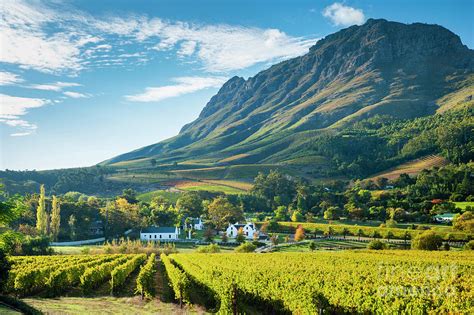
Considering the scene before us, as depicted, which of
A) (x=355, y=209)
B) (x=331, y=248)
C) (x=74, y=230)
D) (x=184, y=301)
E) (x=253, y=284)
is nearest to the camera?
(x=253, y=284)

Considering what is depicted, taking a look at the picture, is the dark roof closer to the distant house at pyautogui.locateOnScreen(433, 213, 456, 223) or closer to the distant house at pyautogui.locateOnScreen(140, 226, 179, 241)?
the distant house at pyautogui.locateOnScreen(140, 226, 179, 241)

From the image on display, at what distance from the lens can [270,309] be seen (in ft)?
113

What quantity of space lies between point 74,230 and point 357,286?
86.2 metres

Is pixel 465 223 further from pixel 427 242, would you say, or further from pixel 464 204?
pixel 464 204

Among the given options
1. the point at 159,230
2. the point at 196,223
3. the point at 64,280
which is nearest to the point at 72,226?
the point at 159,230

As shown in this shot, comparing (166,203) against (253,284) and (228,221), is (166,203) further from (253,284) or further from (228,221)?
(253,284)

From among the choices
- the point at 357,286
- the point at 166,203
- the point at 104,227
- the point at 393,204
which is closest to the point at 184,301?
the point at 357,286

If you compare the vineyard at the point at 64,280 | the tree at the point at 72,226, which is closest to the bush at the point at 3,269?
the vineyard at the point at 64,280

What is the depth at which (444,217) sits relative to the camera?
108 metres

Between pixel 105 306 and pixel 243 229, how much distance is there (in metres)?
79.6

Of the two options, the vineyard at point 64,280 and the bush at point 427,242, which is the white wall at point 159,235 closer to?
the bush at point 427,242

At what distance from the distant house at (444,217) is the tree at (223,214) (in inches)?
2089

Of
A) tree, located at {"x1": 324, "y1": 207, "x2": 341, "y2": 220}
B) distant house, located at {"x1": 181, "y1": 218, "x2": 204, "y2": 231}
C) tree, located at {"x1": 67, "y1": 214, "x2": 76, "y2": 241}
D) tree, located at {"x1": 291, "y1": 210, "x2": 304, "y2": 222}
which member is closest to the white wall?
distant house, located at {"x1": 181, "y1": 218, "x2": 204, "y2": 231}

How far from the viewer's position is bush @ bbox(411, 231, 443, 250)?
71.2m
